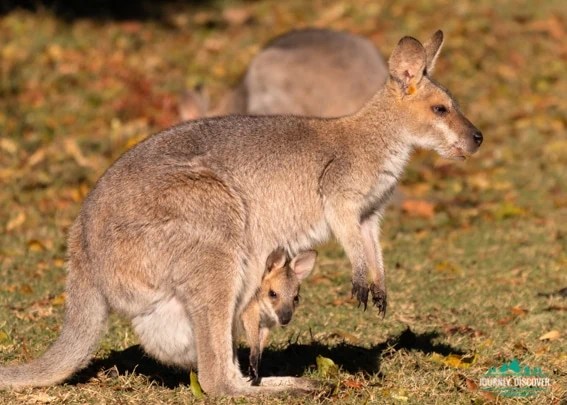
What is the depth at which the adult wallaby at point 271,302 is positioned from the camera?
510 cm

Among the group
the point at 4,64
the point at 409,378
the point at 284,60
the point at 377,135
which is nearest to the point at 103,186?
the point at 377,135

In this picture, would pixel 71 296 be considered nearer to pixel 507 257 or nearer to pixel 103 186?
pixel 103 186

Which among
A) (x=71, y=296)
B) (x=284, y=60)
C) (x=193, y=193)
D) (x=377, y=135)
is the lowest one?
(x=71, y=296)

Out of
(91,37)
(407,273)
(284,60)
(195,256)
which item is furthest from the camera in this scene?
(91,37)

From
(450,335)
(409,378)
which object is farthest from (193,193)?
(450,335)

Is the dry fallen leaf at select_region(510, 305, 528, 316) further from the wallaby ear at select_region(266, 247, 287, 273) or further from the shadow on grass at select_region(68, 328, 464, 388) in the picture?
the wallaby ear at select_region(266, 247, 287, 273)

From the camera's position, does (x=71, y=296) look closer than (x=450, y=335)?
Yes

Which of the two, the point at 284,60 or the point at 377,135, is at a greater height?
the point at 284,60

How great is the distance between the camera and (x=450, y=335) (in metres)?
6.06

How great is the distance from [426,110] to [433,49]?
1.20 ft

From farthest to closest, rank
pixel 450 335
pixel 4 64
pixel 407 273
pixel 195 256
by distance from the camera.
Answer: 1. pixel 4 64
2. pixel 407 273
3. pixel 450 335
4. pixel 195 256

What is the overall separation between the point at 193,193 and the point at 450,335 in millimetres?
1962

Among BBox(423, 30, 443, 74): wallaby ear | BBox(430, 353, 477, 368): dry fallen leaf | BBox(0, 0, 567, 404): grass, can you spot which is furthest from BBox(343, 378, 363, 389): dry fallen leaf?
BBox(423, 30, 443, 74): wallaby ear

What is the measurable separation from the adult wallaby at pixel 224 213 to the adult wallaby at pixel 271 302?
10 centimetres
